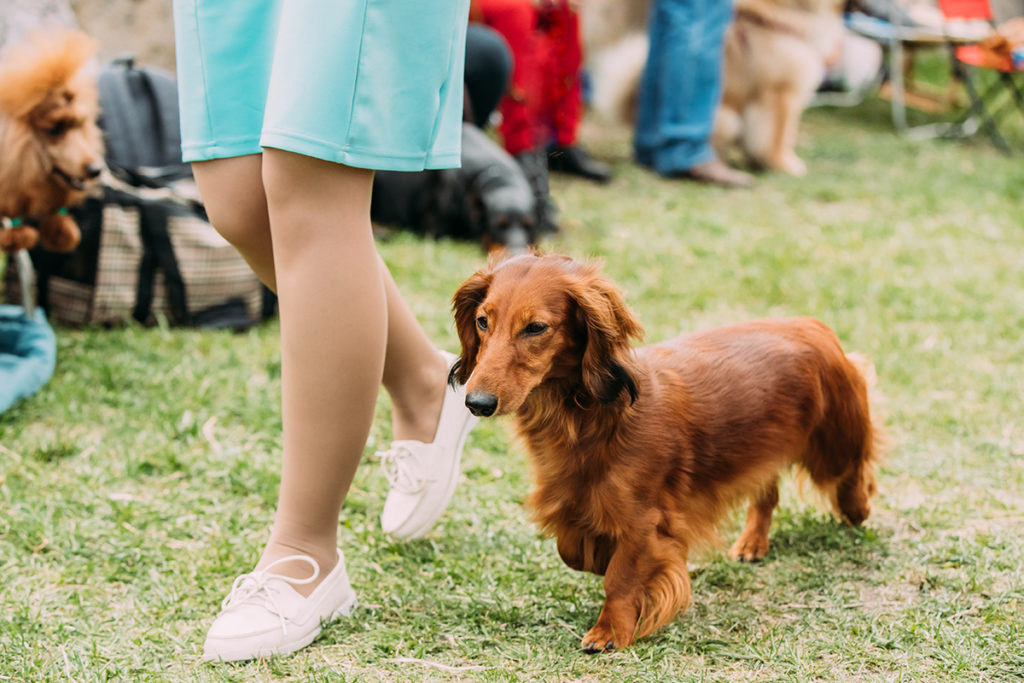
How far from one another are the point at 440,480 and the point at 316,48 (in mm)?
1053

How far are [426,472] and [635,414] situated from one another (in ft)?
1.89

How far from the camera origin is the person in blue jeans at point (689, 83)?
6.61m

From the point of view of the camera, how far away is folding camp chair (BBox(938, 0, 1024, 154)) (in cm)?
772

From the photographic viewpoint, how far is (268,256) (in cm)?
197

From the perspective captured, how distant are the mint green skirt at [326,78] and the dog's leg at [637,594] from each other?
0.81 meters

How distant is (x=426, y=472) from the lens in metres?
2.28

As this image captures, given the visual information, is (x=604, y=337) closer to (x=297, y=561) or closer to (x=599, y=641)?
(x=599, y=641)

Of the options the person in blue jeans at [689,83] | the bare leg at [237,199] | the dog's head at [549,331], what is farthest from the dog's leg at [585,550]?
the person in blue jeans at [689,83]

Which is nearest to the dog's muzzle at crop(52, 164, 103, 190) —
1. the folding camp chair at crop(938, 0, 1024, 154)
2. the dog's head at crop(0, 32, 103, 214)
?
the dog's head at crop(0, 32, 103, 214)

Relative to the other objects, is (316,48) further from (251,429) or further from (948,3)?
(948,3)

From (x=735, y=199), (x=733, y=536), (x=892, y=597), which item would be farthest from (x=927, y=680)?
(x=735, y=199)

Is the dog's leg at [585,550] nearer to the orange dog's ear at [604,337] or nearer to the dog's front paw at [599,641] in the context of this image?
the dog's front paw at [599,641]

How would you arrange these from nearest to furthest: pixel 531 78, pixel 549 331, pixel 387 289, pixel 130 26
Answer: pixel 549 331 < pixel 387 289 < pixel 130 26 < pixel 531 78

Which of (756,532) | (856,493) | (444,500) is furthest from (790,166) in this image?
(444,500)
